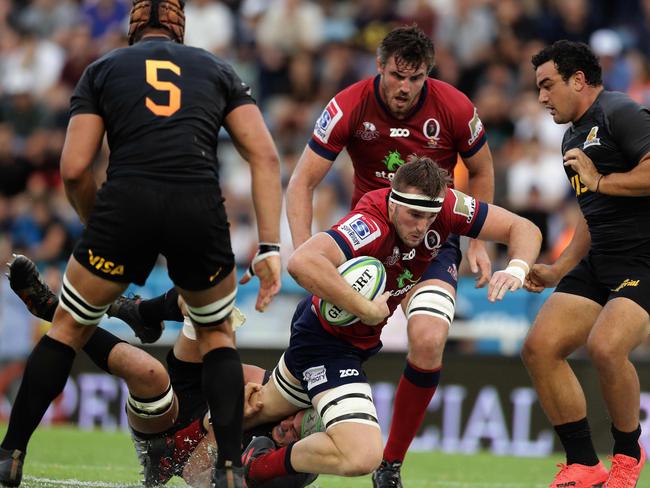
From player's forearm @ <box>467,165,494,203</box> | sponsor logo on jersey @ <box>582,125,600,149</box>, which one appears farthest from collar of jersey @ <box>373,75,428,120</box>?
sponsor logo on jersey @ <box>582,125,600,149</box>

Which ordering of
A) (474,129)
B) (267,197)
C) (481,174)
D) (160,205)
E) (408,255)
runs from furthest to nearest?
(481,174) → (474,129) → (408,255) → (267,197) → (160,205)

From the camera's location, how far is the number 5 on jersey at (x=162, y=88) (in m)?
5.55

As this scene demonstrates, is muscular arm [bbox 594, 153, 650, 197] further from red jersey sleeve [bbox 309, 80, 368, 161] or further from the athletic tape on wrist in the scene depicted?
the athletic tape on wrist

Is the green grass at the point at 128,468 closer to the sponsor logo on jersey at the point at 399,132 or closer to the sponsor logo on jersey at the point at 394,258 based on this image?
the sponsor logo on jersey at the point at 394,258

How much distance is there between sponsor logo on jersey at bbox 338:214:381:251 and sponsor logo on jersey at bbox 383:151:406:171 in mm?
1209

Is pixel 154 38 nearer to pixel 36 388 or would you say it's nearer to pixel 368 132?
pixel 36 388

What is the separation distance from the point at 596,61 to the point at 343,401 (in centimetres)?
264

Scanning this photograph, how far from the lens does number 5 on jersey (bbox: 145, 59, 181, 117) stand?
555 centimetres

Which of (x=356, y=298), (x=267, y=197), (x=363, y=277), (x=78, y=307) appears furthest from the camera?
(x=363, y=277)

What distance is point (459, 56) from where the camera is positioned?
14766 mm

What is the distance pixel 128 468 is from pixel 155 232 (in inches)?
133

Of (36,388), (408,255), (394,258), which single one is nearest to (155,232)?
(36,388)

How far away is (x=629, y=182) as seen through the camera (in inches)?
266

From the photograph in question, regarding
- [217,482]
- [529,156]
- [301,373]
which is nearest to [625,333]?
[301,373]
